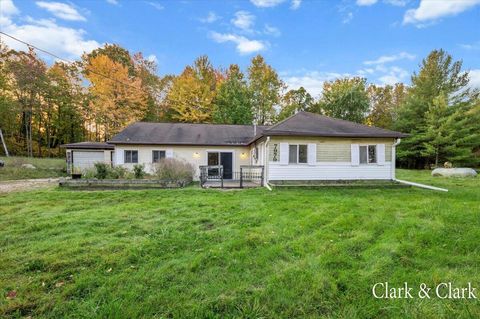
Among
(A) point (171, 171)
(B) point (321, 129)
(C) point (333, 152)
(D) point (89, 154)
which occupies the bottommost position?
(A) point (171, 171)

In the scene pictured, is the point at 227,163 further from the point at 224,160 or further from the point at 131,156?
the point at 131,156

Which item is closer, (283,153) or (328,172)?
(283,153)

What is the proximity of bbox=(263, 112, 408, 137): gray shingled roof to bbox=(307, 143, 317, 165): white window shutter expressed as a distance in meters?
0.56

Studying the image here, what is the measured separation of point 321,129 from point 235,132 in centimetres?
693

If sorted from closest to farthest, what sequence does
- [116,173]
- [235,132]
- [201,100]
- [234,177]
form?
1. [116,173]
2. [234,177]
3. [235,132]
4. [201,100]

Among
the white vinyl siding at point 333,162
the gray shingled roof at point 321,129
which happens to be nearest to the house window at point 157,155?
the white vinyl siding at point 333,162

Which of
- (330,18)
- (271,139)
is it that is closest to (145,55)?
(330,18)

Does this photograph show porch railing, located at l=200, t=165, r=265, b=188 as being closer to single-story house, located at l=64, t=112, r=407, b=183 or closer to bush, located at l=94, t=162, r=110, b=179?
single-story house, located at l=64, t=112, r=407, b=183

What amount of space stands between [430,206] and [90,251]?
718cm

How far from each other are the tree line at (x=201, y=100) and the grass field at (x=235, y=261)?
18.3 meters

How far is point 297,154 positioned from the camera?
10570 millimetres

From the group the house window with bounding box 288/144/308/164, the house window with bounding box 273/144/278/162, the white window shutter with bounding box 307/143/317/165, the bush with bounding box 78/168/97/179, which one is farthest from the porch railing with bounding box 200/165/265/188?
the bush with bounding box 78/168/97/179

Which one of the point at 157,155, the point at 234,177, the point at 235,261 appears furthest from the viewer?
the point at 234,177

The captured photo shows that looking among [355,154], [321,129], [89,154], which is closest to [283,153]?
[321,129]
